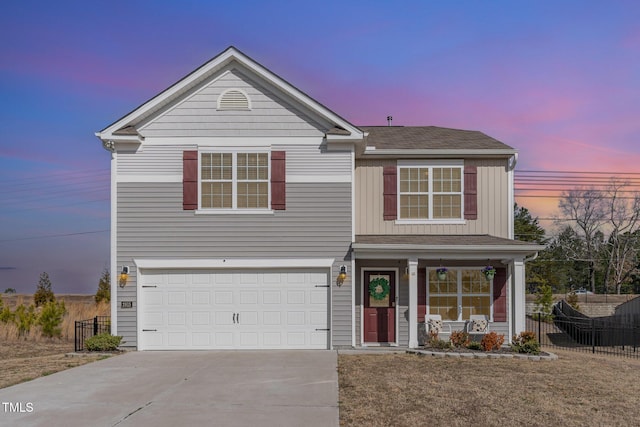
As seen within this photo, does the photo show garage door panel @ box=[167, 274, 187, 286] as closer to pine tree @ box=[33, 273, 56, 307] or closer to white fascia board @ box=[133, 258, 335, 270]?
white fascia board @ box=[133, 258, 335, 270]

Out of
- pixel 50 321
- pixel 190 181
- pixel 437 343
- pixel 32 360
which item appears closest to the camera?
pixel 32 360

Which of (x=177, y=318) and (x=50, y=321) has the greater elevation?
(x=177, y=318)

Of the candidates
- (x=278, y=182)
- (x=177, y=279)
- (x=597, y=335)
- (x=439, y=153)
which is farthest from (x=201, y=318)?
(x=597, y=335)

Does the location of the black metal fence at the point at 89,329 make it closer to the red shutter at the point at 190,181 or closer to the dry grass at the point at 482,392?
the red shutter at the point at 190,181

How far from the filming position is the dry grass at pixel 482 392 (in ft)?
31.1

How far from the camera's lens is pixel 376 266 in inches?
725

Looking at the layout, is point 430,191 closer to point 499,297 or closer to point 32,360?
point 499,297

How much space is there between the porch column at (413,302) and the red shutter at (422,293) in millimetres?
725

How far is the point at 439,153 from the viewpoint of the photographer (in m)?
18.6

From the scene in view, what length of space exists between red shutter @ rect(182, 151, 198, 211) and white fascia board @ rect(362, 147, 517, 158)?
183 inches

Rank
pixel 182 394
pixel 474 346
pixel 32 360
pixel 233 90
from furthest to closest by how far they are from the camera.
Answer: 1. pixel 233 90
2. pixel 474 346
3. pixel 32 360
4. pixel 182 394

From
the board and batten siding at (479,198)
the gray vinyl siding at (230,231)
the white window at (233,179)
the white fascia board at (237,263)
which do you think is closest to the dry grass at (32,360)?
the gray vinyl siding at (230,231)

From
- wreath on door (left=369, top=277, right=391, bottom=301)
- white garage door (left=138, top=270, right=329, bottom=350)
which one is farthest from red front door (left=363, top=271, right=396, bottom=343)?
white garage door (left=138, top=270, right=329, bottom=350)

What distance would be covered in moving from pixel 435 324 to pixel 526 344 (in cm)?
236
